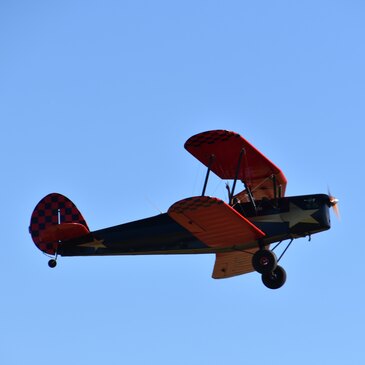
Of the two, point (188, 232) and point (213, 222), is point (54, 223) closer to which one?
point (188, 232)

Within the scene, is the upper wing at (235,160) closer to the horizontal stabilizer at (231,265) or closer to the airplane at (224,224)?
the airplane at (224,224)

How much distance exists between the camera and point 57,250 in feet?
51.3

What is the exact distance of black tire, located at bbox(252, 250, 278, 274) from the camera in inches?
530

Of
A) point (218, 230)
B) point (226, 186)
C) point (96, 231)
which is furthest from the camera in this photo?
point (96, 231)

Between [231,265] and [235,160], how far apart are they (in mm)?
2623

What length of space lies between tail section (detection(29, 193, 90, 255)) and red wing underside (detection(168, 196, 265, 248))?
124 inches

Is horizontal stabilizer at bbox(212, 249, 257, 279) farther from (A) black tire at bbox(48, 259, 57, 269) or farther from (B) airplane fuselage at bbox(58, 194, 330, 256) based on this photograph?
(A) black tire at bbox(48, 259, 57, 269)

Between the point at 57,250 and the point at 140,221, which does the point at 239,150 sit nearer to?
the point at 140,221

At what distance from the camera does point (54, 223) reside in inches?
635

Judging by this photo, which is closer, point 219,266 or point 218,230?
point 218,230

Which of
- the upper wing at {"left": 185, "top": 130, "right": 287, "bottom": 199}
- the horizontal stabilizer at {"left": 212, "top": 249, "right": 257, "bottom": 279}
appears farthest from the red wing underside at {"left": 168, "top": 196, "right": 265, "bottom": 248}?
the horizontal stabilizer at {"left": 212, "top": 249, "right": 257, "bottom": 279}

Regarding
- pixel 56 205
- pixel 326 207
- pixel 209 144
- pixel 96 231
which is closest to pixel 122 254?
pixel 96 231

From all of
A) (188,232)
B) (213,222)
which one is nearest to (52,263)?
(188,232)

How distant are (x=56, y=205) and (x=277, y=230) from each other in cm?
517
